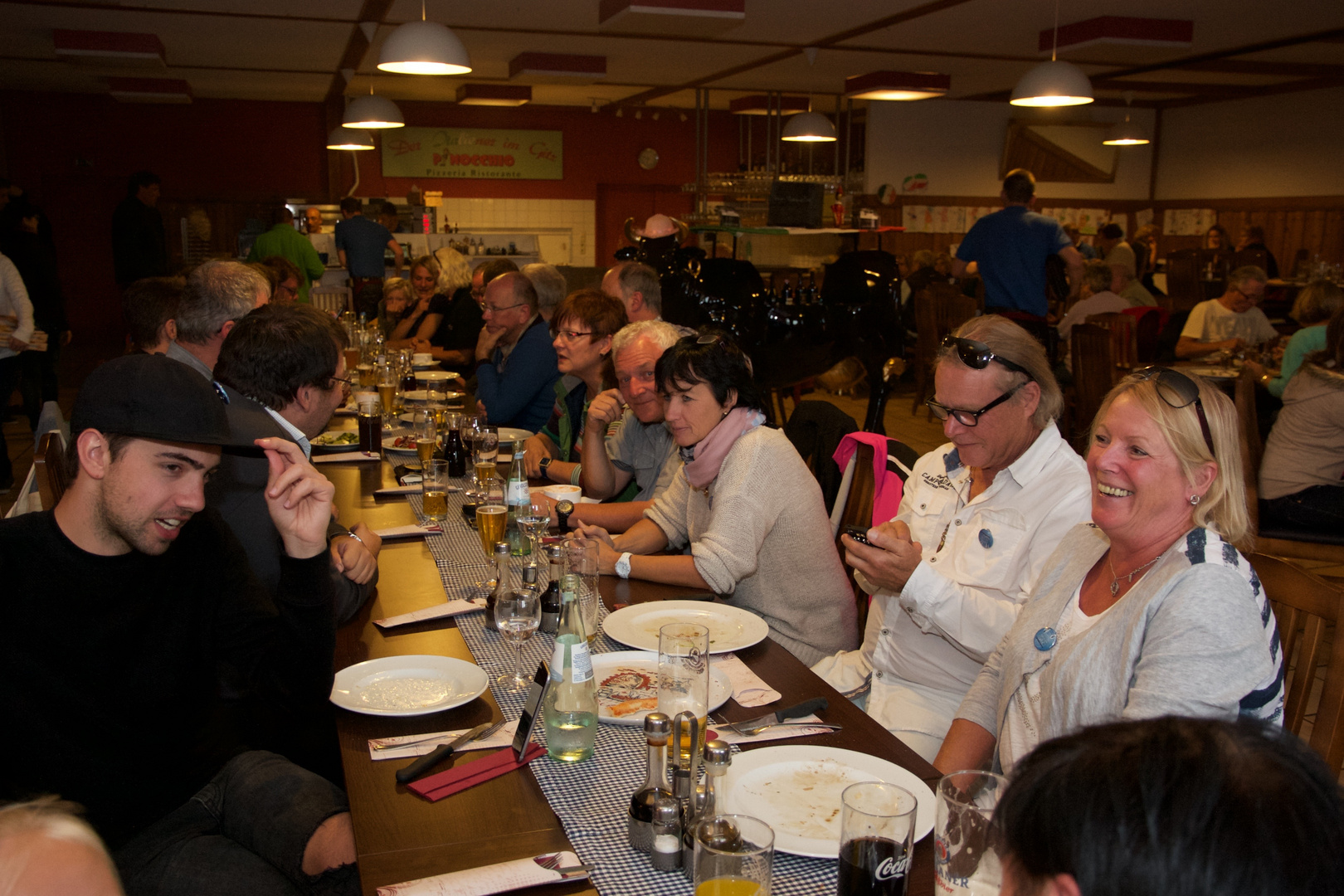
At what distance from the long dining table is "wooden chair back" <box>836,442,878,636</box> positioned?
0.24 meters

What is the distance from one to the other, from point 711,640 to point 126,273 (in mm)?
9238

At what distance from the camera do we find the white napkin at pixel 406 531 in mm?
2715

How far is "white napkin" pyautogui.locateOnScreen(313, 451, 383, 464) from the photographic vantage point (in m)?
3.74

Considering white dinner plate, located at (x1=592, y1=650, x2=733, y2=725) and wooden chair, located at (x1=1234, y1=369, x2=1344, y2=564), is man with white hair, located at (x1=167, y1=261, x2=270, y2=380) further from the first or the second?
wooden chair, located at (x1=1234, y1=369, x2=1344, y2=564)

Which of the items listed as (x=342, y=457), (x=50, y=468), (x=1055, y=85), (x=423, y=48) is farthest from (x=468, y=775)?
(x=1055, y=85)

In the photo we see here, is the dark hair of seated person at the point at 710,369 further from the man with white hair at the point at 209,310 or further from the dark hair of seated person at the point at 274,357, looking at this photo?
the man with white hair at the point at 209,310

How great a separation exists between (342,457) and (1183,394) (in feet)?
9.76

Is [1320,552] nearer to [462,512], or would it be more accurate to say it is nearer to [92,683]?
[462,512]

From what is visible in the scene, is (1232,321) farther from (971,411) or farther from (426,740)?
(426,740)

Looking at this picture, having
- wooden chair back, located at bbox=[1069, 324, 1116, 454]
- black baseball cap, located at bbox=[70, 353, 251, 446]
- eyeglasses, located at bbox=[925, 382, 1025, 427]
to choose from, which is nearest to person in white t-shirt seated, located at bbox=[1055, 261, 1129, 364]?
wooden chair back, located at bbox=[1069, 324, 1116, 454]

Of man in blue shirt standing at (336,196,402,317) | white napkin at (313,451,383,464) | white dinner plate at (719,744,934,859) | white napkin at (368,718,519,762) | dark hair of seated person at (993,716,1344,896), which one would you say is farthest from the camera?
man in blue shirt standing at (336,196,402,317)

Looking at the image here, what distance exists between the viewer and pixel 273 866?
1.72 metres

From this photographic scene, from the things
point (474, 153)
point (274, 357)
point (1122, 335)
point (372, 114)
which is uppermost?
point (474, 153)

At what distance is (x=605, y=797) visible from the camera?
143 centimetres
